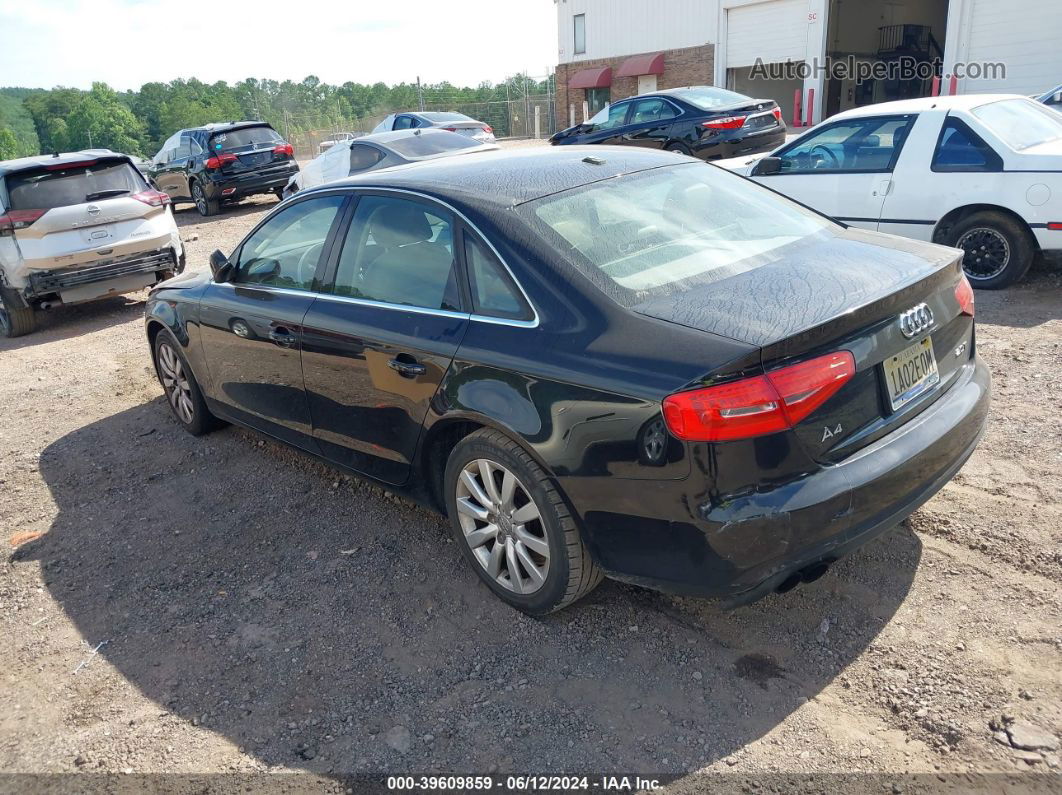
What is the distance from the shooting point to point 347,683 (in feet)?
9.98

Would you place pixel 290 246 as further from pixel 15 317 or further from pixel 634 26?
pixel 634 26

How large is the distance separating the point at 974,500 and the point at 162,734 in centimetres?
352

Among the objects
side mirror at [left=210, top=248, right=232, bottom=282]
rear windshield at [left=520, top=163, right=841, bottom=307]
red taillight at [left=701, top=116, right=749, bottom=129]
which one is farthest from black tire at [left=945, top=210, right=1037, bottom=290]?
red taillight at [left=701, top=116, right=749, bottom=129]

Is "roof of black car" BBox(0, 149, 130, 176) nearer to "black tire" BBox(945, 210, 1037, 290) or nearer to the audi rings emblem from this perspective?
"black tire" BBox(945, 210, 1037, 290)

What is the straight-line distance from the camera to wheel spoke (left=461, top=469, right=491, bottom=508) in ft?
10.6

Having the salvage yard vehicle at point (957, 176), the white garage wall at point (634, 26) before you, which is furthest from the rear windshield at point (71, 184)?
the white garage wall at point (634, 26)

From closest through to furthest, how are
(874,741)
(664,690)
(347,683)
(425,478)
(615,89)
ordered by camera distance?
(874,741), (664,690), (347,683), (425,478), (615,89)

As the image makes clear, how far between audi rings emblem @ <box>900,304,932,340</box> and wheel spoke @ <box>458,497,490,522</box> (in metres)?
1.66

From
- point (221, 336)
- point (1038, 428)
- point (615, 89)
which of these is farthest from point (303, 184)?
point (615, 89)

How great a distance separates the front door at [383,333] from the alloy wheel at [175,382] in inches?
69.6

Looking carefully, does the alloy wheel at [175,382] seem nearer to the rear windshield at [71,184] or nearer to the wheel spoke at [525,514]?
the wheel spoke at [525,514]

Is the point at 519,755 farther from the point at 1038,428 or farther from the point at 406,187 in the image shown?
the point at 1038,428

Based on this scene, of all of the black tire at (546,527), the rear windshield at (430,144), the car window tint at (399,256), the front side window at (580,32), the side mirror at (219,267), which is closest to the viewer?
the black tire at (546,527)

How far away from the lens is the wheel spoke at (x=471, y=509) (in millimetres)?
3266
